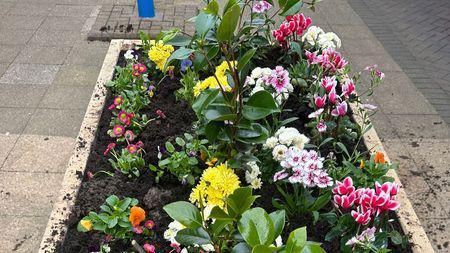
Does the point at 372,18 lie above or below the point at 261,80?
below

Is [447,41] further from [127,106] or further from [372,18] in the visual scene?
[127,106]

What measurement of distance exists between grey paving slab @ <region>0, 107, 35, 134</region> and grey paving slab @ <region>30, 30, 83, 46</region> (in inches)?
50.1

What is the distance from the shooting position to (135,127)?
10.4 ft

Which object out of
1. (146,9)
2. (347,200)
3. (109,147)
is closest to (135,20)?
(146,9)

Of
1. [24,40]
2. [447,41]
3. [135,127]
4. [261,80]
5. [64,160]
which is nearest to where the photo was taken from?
[261,80]

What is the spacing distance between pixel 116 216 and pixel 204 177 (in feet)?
1.52

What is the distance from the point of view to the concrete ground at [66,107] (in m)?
3.27

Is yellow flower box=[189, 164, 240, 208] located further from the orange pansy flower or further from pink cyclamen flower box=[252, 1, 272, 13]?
pink cyclamen flower box=[252, 1, 272, 13]

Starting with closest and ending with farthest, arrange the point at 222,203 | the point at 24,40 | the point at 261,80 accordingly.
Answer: the point at 222,203 < the point at 261,80 < the point at 24,40

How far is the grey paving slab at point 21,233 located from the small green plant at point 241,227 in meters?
1.61

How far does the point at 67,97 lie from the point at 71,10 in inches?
82.0

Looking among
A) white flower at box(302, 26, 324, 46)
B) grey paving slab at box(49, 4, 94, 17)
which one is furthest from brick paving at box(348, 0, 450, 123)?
grey paving slab at box(49, 4, 94, 17)

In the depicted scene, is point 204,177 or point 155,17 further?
point 155,17

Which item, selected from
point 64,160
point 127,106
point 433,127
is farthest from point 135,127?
point 433,127
